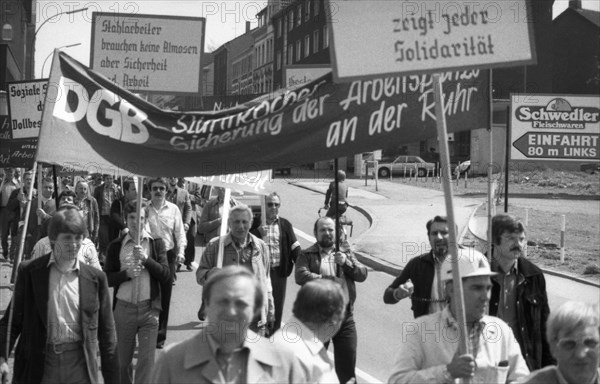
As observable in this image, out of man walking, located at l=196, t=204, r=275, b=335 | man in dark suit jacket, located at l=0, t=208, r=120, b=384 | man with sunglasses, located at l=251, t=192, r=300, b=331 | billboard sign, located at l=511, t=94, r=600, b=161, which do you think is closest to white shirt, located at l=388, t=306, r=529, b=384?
man in dark suit jacket, located at l=0, t=208, r=120, b=384

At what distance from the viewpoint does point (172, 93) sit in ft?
28.9

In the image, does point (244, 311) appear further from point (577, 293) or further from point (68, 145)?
point (577, 293)

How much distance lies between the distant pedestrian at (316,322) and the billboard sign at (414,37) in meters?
1.07

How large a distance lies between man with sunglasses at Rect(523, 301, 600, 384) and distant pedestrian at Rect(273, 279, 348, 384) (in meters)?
0.86

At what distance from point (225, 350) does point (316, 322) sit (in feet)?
2.48

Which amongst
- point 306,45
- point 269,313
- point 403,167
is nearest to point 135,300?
point 269,313

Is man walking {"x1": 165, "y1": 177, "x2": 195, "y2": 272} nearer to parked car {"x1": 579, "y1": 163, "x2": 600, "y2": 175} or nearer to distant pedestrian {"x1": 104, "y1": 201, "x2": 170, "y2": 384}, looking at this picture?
distant pedestrian {"x1": 104, "y1": 201, "x2": 170, "y2": 384}

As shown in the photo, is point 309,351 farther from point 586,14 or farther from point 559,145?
point 586,14

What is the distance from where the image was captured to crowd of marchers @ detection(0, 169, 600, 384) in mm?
3645

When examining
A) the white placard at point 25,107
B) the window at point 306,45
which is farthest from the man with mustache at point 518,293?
the window at point 306,45

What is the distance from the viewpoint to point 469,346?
437 centimetres

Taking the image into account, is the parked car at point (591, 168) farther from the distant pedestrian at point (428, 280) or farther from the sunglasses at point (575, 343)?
the sunglasses at point (575, 343)

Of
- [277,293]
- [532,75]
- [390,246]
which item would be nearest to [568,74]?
[532,75]

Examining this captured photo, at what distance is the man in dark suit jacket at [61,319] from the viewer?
17.8 feet
